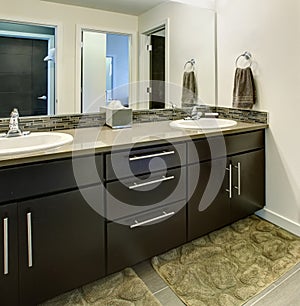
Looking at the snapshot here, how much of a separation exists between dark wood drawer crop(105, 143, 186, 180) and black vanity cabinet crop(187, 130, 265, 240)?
0.11 m

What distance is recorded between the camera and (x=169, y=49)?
247 cm

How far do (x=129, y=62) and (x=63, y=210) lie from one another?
49.2 inches

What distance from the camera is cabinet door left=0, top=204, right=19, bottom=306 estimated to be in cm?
130

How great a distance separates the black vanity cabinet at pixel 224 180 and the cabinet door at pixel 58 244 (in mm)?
671

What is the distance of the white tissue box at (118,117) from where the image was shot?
211cm

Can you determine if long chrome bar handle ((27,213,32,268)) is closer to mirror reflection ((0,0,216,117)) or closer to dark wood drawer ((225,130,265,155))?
mirror reflection ((0,0,216,117))

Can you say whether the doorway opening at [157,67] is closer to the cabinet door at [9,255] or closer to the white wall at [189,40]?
the white wall at [189,40]

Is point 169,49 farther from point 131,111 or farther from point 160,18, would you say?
point 131,111

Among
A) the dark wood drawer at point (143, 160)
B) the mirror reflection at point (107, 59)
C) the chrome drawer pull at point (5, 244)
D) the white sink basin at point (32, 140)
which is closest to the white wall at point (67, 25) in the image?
the mirror reflection at point (107, 59)

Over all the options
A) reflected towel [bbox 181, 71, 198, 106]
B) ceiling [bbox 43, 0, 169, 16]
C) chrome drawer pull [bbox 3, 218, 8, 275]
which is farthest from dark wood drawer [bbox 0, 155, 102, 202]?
reflected towel [bbox 181, 71, 198, 106]

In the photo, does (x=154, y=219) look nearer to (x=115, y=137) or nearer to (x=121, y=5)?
(x=115, y=137)

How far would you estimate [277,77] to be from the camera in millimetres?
2213

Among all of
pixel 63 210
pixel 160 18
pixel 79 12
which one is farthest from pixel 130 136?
pixel 160 18

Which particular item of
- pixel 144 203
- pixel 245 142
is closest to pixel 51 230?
pixel 144 203
